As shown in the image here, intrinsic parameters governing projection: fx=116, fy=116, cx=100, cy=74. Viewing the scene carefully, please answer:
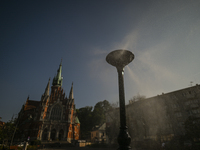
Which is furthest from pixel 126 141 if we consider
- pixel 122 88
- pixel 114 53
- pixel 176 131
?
pixel 176 131

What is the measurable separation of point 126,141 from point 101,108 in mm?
60619

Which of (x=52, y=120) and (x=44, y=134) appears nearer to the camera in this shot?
(x=44, y=134)

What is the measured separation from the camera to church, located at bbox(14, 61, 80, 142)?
38634 mm

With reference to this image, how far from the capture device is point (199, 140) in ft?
70.2

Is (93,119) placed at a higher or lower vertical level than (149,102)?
lower

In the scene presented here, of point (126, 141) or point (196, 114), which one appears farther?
point (196, 114)

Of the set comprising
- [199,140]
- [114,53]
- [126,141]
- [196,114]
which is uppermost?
[114,53]

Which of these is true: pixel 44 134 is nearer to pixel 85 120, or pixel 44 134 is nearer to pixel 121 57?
pixel 85 120

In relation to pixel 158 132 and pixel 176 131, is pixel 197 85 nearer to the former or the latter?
pixel 176 131

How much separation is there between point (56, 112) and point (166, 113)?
119 feet

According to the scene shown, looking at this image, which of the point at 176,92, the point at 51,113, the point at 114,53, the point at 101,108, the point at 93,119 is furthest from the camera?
the point at 101,108

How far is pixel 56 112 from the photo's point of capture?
143ft

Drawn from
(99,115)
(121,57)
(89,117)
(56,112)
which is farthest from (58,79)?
(121,57)

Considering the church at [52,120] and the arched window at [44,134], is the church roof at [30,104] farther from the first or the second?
the arched window at [44,134]
